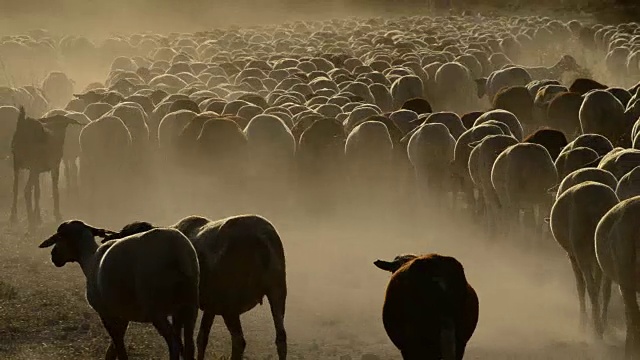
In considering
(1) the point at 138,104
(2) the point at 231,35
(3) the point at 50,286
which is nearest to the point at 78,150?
(1) the point at 138,104

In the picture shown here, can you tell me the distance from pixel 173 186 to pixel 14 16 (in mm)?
67564

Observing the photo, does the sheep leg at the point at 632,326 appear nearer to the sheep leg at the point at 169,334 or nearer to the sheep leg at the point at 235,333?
the sheep leg at the point at 235,333

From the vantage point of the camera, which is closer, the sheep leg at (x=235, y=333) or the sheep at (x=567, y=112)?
the sheep leg at (x=235, y=333)

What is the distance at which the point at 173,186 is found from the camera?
62.1ft

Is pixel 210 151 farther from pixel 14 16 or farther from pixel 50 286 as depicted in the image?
pixel 14 16

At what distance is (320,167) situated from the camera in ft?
59.7

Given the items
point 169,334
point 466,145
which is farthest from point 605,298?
point 466,145

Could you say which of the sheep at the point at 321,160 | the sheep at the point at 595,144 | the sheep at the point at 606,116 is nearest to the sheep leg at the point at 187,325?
the sheep at the point at 595,144

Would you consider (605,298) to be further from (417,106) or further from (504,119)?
(417,106)

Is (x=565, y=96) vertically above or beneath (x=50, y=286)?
above

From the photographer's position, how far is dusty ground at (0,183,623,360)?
1043 cm

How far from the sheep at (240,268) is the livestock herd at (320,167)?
15 mm

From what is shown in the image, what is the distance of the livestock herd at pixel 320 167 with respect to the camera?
8.30 m

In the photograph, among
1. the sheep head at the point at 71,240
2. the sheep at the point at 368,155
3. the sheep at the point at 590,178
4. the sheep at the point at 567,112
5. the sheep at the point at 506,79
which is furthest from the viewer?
the sheep at the point at 506,79
